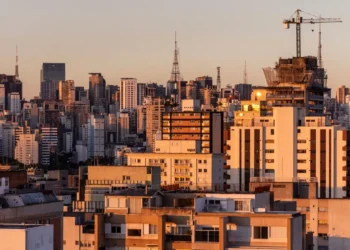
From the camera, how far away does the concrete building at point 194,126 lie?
13812 centimetres

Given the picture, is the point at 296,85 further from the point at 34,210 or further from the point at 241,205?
the point at 241,205

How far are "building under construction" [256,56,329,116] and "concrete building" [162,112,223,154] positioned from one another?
16829mm

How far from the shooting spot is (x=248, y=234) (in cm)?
3853

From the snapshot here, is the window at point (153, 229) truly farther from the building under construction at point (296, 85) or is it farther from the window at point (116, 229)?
the building under construction at point (296, 85)

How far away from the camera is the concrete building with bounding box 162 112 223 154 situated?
13812 centimetres

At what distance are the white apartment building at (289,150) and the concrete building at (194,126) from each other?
34.9 meters

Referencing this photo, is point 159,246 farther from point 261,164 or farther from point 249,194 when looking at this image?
point 261,164

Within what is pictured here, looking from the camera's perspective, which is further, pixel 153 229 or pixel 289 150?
pixel 289 150

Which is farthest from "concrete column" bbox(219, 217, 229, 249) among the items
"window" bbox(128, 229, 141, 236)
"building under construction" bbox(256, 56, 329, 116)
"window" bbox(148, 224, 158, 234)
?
"building under construction" bbox(256, 56, 329, 116)

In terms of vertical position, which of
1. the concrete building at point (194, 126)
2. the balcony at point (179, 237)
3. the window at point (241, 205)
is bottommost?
the balcony at point (179, 237)

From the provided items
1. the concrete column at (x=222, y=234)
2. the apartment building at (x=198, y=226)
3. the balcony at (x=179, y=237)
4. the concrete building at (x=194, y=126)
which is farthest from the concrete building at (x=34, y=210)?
the concrete building at (x=194, y=126)

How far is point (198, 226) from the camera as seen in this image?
1522 inches

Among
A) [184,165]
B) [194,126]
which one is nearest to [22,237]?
[184,165]

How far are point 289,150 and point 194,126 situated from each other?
141 ft
